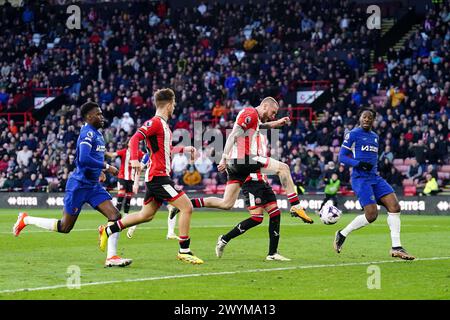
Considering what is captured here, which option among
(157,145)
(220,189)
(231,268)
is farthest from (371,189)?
(220,189)

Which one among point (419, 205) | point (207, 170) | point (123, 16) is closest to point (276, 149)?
point (207, 170)

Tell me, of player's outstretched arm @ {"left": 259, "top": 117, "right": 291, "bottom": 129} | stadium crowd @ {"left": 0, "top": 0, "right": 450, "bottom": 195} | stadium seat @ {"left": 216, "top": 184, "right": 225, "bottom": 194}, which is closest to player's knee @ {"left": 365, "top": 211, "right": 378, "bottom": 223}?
player's outstretched arm @ {"left": 259, "top": 117, "right": 291, "bottom": 129}

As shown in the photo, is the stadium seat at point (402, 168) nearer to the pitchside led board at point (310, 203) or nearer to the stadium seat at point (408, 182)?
the stadium seat at point (408, 182)

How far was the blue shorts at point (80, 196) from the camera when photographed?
1454 cm

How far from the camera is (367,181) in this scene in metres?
16.1

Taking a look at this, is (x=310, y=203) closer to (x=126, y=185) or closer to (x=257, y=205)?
(x=126, y=185)

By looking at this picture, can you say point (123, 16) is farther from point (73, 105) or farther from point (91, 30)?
point (73, 105)

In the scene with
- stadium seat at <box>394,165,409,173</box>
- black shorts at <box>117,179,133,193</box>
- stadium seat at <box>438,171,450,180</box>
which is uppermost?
black shorts at <box>117,179,133,193</box>

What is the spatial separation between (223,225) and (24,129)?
20605mm

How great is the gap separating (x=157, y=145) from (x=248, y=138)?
188cm

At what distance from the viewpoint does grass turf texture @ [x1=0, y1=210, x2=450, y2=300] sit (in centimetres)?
1124

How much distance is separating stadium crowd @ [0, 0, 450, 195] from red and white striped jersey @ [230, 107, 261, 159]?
1856 centimetres

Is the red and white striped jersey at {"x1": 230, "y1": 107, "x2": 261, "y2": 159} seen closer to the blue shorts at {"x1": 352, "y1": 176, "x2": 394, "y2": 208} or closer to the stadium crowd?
the blue shorts at {"x1": 352, "y1": 176, "x2": 394, "y2": 208}

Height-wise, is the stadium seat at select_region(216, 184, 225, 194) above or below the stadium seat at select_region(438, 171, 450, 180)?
below
